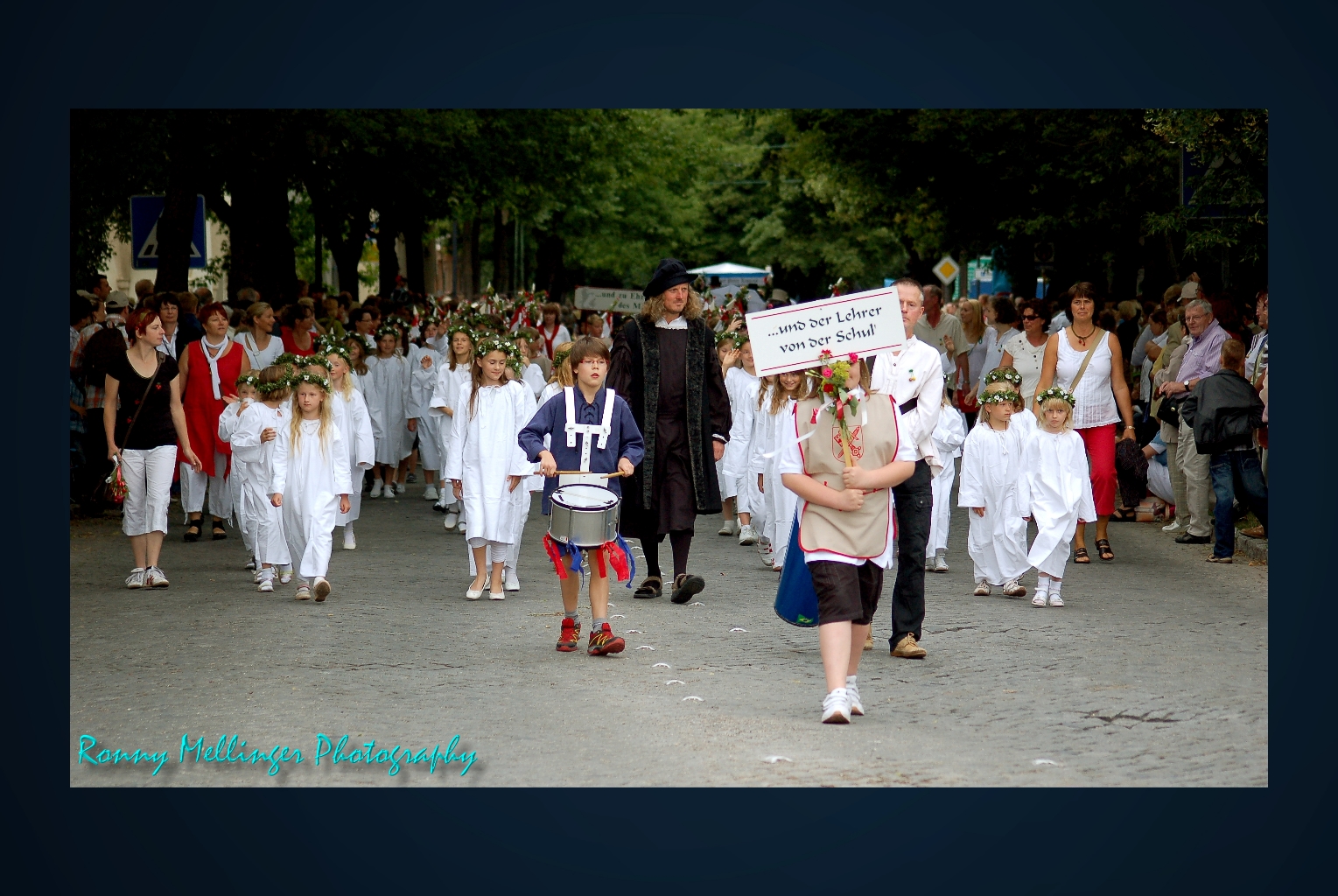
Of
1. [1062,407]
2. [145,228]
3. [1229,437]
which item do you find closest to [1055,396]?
[1062,407]

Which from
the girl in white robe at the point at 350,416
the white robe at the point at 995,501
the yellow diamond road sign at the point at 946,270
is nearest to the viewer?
the white robe at the point at 995,501

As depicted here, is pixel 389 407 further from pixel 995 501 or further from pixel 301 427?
pixel 995 501

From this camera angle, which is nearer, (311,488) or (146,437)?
(311,488)

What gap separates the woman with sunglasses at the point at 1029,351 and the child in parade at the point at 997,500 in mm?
2463

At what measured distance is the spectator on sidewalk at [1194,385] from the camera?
1368cm

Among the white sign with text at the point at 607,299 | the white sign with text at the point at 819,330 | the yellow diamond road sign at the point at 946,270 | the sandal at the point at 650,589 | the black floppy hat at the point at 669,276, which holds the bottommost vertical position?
the sandal at the point at 650,589

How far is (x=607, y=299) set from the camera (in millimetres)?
31625

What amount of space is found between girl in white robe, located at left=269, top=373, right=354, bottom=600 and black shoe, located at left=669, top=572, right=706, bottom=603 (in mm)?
2144

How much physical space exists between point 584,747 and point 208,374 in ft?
25.9

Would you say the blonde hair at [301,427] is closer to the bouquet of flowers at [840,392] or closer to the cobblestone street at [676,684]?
the cobblestone street at [676,684]

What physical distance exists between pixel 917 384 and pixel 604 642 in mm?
2090

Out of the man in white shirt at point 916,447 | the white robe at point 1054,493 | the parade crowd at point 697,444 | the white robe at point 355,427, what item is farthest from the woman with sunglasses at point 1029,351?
the man in white shirt at point 916,447

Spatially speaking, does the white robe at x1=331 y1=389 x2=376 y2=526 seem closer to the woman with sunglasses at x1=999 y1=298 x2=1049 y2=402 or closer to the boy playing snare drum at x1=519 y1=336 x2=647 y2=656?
the boy playing snare drum at x1=519 y1=336 x2=647 y2=656

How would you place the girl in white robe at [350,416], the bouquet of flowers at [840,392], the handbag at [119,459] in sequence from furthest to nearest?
the girl in white robe at [350,416] < the handbag at [119,459] < the bouquet of flowers at [840,392]
